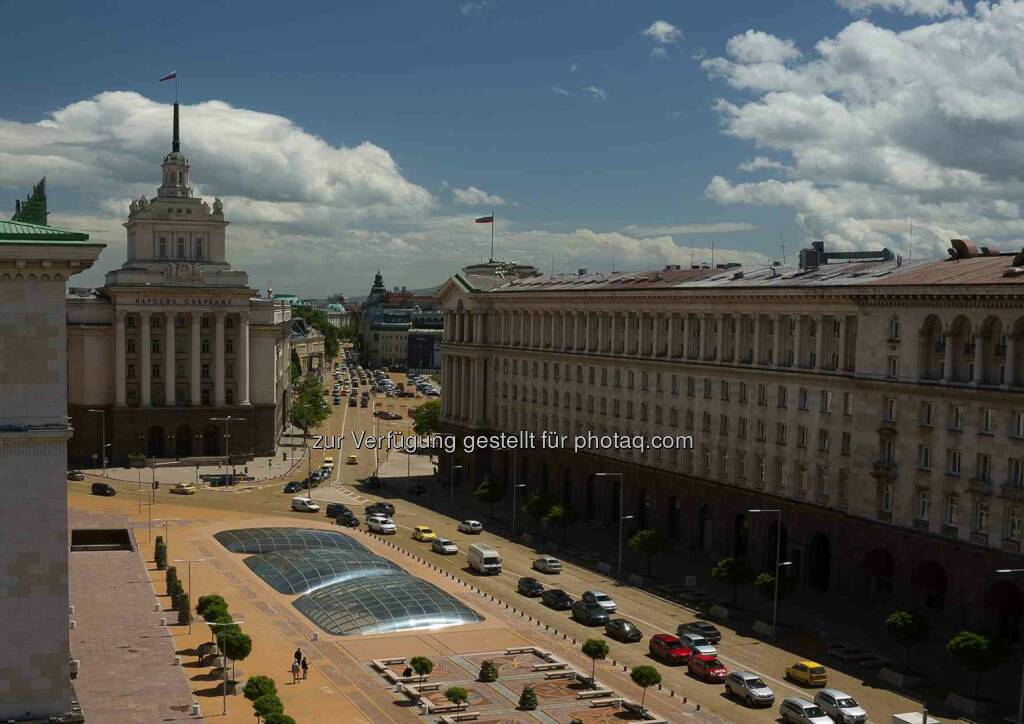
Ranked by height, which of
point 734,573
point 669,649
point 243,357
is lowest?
point 669,649

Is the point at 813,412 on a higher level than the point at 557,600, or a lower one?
higher

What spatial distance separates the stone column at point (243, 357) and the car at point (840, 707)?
111m

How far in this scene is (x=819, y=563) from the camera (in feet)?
308

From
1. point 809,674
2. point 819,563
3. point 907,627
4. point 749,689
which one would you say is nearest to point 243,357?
point 819,563

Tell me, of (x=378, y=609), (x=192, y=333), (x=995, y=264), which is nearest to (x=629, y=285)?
(x=995, y=264)

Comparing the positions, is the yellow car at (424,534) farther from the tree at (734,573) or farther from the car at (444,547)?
the tree at (734,573)

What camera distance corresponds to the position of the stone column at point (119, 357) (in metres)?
156

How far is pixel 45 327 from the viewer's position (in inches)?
1781

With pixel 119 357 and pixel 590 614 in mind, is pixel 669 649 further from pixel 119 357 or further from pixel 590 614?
pixel 119 357

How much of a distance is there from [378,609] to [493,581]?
1722cm

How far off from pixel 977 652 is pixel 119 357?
118118 mm

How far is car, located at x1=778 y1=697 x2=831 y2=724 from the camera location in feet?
205

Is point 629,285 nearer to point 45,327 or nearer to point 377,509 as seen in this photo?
point 377,509

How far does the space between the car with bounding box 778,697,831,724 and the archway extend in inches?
1166
